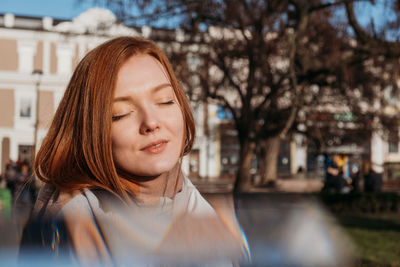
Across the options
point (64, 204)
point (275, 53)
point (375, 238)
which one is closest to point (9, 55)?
point (275, 53)

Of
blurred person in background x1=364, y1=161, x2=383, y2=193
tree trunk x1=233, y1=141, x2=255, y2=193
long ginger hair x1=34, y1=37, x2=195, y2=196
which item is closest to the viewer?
long ginger hair x1=34, y1=37, x2=195, y2=196

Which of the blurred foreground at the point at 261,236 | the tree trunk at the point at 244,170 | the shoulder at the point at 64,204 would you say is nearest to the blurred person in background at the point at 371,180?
Result: the tree trunk at the point at 244,170

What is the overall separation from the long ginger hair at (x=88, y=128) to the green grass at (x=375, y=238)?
13.6 feet

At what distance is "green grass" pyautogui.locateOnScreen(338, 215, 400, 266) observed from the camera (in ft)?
21.8

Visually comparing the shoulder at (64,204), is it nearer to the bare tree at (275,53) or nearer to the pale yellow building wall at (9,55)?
the bare tree at (275,53)

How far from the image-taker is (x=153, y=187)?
84 centimetres

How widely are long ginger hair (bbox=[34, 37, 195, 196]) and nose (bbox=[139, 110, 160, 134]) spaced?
0.16ft

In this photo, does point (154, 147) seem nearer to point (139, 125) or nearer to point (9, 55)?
point (139, 125)

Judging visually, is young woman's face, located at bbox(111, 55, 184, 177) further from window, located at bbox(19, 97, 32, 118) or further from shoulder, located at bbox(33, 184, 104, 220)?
window, located at bbox(19, 97, 32, 118)

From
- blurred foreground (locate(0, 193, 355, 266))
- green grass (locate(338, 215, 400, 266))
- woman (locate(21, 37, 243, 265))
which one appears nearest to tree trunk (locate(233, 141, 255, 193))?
green grass (locate(338, 215, 400, 266))

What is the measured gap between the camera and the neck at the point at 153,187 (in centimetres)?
82

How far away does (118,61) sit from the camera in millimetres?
838

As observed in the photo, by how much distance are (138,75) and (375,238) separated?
8787mm

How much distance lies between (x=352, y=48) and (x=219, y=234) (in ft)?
31.9
